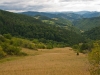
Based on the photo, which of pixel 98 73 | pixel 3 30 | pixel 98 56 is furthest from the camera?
pixel 3 30

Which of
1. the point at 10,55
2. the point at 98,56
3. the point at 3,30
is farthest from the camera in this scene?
the point at 3,30

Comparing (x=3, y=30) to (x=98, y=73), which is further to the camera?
(x=3, y=30)

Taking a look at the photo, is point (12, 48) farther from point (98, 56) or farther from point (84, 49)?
point (98, 56)

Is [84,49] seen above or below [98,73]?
below

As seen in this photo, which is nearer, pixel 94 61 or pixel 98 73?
pixel 98 73

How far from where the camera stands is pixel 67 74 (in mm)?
40656

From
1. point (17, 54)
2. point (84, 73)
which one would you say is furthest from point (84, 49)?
point (84, 73)

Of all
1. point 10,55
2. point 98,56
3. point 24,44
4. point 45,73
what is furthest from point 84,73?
point 24,44

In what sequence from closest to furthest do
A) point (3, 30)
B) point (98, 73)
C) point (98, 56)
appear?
point (98, 73) < point (98, 56) < point (3, 30)

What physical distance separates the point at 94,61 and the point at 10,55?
42417mm

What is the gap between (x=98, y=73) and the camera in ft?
96.5

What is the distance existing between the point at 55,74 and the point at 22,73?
20.8ft

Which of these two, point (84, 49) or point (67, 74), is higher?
point (67, 74)

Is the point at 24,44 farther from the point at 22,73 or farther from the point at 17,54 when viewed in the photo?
the point at 22,73
